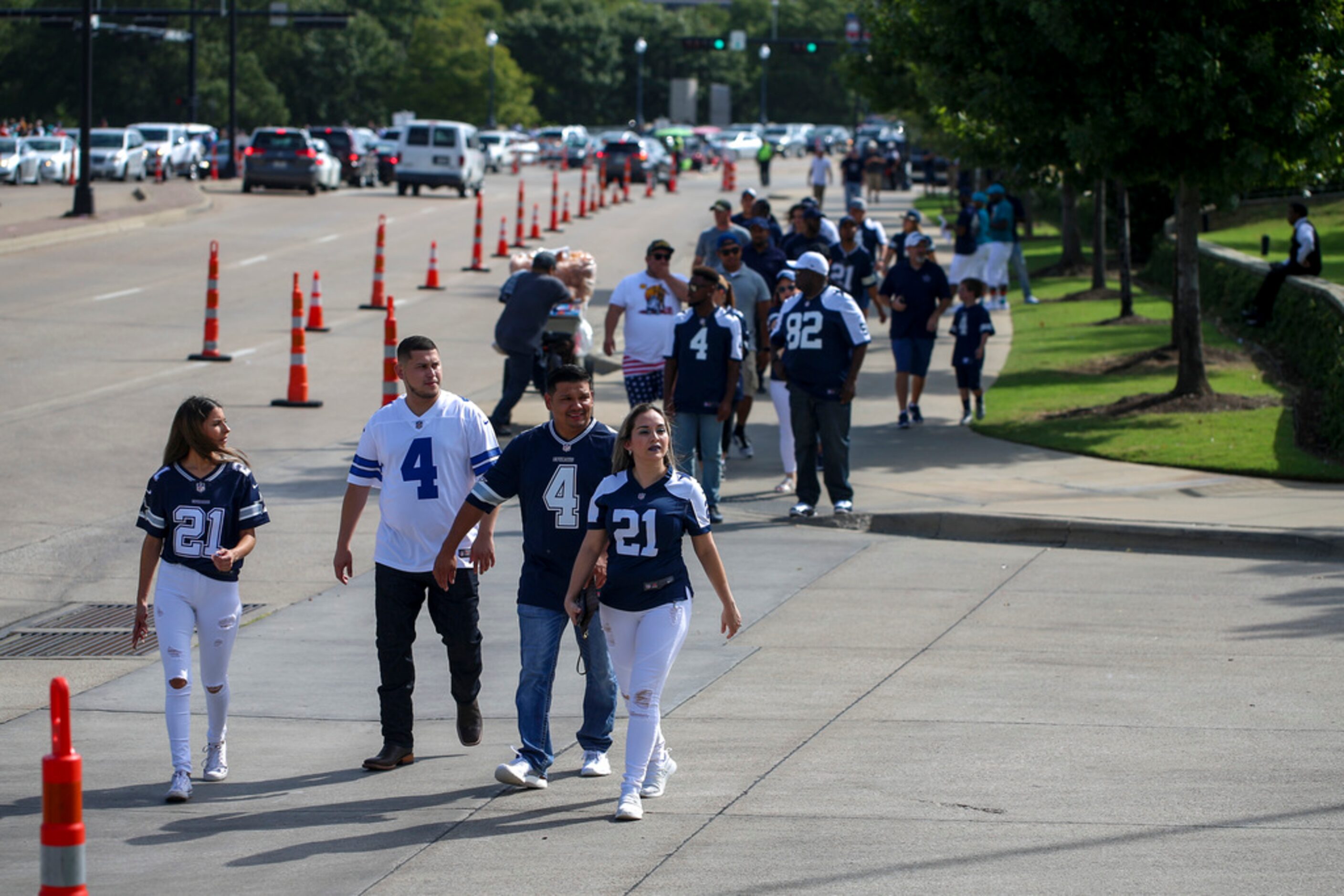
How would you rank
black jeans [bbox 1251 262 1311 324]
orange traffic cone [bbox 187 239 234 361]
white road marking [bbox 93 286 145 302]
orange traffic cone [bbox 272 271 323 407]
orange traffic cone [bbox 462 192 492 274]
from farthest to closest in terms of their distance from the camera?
orange traffic cone [bbox 462 192 492 274]
white road marking [bbox 93 286 145 302]
black jeans [bbox 1251 262 1311 324]
orange traffic cone [bbox 187 239 234 361]
orange traffic cone [bbox 272 271 323 407]

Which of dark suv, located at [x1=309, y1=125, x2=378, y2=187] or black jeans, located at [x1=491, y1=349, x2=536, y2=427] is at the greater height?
dark suv, located at [x1=309, y1=125, x2=378, y2=187]

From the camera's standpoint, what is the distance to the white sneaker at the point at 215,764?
22.5ft

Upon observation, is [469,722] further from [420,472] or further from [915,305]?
[915,305]

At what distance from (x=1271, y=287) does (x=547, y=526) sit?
1678 cm

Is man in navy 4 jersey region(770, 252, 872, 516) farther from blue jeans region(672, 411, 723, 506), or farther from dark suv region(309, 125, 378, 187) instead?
dark suv region(309, 125, 378, 187)

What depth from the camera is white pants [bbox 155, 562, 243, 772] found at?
678 cm

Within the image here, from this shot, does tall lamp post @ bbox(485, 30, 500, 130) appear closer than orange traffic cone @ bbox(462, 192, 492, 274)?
No

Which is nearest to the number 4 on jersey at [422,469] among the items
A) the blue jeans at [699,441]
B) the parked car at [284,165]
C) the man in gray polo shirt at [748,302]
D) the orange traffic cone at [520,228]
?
the blue jeans at [699,441]

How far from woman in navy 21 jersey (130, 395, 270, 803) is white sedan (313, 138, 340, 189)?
43.1 m

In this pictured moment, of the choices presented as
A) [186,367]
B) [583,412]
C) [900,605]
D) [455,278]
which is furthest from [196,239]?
[583,412]

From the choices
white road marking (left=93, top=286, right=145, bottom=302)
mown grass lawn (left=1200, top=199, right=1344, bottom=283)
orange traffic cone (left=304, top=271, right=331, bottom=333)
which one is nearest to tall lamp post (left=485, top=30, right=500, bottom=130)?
mown grass lawn (left=1200, top=199, right=1344, bottom=283)

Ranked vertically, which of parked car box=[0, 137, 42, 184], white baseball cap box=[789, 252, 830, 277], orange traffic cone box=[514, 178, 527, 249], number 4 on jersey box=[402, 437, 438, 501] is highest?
parked car box=[0, 137, 42, 184]

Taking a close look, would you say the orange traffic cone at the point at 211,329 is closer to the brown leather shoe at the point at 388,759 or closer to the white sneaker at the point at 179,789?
the brown leather shoe at the point at 388,759

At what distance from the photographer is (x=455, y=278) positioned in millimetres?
29828
